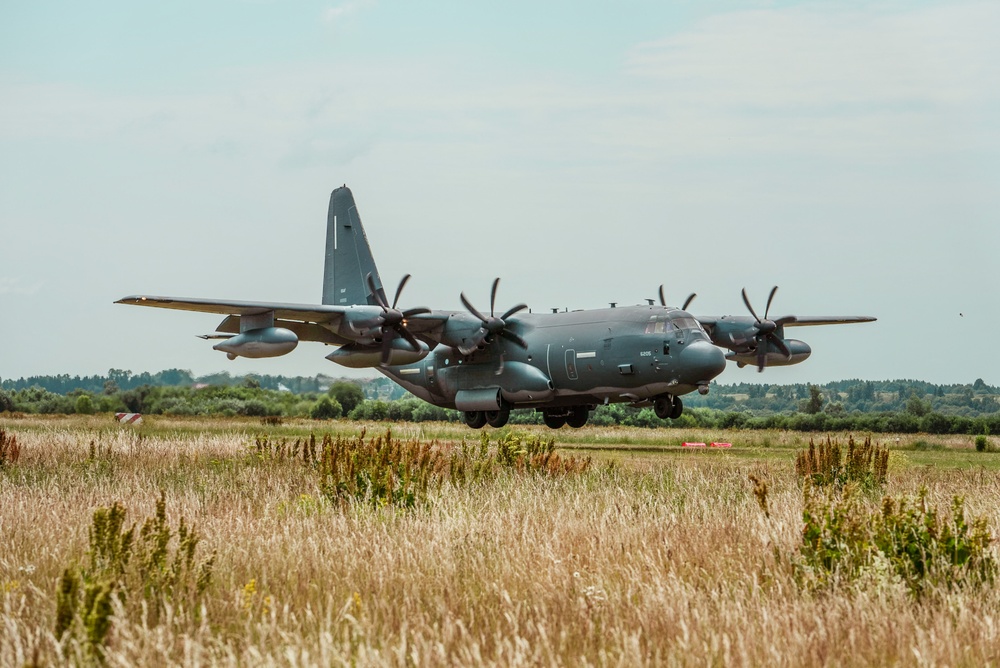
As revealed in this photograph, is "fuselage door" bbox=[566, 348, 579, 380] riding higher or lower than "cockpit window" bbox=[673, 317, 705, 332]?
lower

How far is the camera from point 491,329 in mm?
32281

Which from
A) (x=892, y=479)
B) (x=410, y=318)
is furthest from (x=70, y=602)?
(x=410, y=318)

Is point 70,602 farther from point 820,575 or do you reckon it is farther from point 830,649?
point 820,575

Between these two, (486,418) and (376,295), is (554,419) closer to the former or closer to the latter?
(486,418)

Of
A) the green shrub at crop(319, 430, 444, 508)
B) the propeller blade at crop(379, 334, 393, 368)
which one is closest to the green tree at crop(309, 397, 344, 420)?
the propeller blade at crop(379, 334, 393, 368)

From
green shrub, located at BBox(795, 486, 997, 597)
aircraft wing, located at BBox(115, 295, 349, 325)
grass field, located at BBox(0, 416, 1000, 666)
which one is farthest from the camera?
aircraft wing, located at BBox(115, 295, 349, 325)

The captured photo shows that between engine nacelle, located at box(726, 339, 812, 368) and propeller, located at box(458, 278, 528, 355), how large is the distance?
8609 millimetres

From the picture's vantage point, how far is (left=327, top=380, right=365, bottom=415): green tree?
4900 cm

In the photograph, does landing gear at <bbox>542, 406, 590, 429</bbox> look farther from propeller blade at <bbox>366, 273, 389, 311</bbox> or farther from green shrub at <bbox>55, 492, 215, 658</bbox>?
green shrub at <bbox>55, 492, 215, 658</bbox>

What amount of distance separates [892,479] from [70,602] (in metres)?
15.1

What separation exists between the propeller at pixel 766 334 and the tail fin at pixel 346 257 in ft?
42.8

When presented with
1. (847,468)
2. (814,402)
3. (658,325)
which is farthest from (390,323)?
(814,402)

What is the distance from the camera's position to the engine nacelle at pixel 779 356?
3616 cm

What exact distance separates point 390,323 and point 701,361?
867 centimetres
